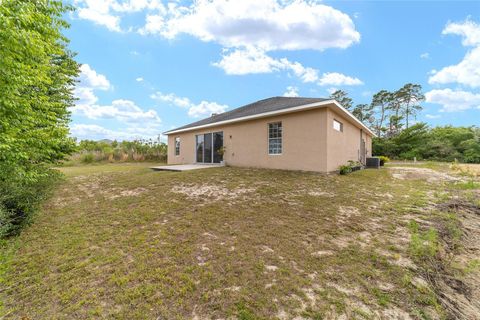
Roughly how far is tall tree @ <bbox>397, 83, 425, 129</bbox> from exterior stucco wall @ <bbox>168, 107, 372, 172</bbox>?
888 inches

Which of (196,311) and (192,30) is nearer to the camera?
(196,311)

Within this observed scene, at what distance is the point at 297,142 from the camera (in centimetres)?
903

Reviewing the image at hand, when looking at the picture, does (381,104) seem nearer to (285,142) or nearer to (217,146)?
(285,142)

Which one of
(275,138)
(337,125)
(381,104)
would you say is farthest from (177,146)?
(381,104)

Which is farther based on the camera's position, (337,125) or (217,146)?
(217,146)

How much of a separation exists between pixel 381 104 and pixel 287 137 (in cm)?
2877

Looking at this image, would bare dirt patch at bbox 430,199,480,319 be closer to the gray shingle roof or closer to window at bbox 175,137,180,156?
the gray shingle roof

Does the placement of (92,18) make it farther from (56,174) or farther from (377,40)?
(377,40)

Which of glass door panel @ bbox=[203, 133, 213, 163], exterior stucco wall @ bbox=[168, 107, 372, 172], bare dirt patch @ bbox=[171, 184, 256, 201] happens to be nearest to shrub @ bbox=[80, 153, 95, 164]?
glass door panel @ bbox=[203, 133, 213, 163]

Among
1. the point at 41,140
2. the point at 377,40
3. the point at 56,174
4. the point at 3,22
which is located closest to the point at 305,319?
the point at 3,22

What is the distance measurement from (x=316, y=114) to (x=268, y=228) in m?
6.17

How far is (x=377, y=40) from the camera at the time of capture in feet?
38.1

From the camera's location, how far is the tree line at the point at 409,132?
71.2 ft

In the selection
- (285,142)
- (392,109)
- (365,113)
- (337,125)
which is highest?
(392,109)
